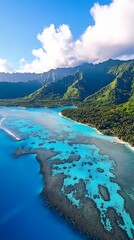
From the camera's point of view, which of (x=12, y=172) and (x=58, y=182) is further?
(x=12, y=172)

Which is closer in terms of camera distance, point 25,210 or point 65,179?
point 25,210

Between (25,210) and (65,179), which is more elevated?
(65,179)

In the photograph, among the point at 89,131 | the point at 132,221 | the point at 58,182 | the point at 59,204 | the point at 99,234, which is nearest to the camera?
the point at 99,234

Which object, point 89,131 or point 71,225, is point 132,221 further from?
point 89,131

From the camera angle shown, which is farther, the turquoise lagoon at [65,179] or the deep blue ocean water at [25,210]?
the turquoise lagoon at [65,179]

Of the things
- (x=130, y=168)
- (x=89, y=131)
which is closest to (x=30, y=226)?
(x=130, y=168)

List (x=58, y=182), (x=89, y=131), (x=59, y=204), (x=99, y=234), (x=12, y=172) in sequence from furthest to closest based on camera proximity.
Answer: (x=89, y=131), (x=12, y=172), (x=58, y=182), (x=59, y=204), (x=99, y=234)

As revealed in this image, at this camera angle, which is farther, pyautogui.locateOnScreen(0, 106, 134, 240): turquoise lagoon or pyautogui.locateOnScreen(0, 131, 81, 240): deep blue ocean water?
pyautogui.locateOnScreen(0, 106, 134, 240): turquoise lagoon

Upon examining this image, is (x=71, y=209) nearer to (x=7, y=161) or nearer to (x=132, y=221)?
(x=132, y=221)
